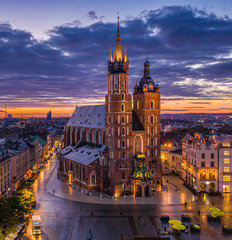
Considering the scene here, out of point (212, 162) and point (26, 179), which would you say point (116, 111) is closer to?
point (212, 162)

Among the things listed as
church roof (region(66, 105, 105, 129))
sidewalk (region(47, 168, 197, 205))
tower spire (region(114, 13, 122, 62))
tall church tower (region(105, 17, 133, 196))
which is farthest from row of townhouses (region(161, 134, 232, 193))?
tower spire (region(114, 13, 122, 62))

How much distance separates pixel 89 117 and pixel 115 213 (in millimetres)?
51110

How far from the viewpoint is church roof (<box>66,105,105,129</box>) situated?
99.8 metres

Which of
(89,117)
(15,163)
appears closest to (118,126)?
(89,117)

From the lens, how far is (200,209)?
6694cm

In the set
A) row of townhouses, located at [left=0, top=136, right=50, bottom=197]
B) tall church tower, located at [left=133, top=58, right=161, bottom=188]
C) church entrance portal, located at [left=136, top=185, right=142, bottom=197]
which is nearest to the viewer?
row of townhouses, located at [left=0, top=136, right=50, bottom=197]

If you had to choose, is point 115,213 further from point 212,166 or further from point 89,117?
point 89,117

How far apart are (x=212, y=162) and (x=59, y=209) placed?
153 ft

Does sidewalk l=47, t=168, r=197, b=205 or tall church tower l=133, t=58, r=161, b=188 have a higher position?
tall church tower l=133, t=58, r=161, b=188

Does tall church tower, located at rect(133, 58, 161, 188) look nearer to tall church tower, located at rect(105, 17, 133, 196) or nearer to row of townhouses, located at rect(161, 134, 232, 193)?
tall church tower, located at rect(105, 17, 133, 196)

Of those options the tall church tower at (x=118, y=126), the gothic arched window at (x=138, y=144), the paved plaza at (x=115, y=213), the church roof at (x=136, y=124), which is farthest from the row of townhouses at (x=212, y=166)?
the tall church tower at (x=118, y=126)

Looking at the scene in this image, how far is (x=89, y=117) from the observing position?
109 meters

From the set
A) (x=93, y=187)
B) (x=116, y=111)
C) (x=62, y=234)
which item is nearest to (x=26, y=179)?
(x=93, y=187)

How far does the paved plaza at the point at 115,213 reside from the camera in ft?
172
